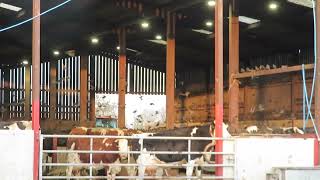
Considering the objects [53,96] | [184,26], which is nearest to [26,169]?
[184,26]

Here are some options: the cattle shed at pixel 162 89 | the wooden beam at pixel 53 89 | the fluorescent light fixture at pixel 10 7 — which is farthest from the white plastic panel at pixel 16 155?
the wooden beam at pixel 53 89

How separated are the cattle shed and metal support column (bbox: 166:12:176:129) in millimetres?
54

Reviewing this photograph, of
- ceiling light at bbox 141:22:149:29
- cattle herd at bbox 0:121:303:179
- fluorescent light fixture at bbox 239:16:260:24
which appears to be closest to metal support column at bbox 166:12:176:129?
ceiling light at bbox 141:22:149:29

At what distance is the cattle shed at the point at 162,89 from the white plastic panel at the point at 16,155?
2cm

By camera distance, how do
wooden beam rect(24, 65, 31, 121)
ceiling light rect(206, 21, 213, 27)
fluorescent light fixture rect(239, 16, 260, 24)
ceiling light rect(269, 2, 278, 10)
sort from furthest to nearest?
wooden beam rect(24, 65, 31, 121) → ceiling light rect(206, 21, 213, 27) → fluorescent light fixture rect(239, 16, 260, 24) → ceiling light rect(269, 2, 278, 10)

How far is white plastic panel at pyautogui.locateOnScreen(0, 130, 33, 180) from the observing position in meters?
7.88

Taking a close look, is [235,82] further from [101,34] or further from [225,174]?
[101,34]

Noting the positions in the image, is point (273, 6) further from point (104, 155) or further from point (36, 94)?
point (36, 94)

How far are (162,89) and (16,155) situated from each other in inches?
1226

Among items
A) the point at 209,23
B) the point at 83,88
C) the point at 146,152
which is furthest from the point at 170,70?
the point at 146,152

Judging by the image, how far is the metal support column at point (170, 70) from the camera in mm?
21141

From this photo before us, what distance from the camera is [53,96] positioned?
31938 millimetres

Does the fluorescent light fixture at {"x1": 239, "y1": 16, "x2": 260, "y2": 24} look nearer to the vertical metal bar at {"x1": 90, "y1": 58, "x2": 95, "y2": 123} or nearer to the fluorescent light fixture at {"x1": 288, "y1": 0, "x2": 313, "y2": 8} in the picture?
the fluorescent light fixture at {"x1": 288, "y1": 0, "x2": 313, "y2": 8}

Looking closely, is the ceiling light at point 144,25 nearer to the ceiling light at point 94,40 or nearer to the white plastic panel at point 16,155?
the ceiling light at point 94,40
